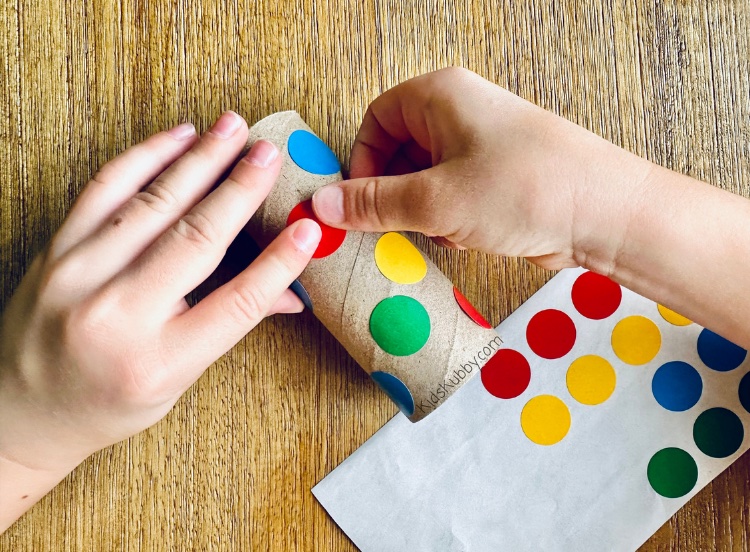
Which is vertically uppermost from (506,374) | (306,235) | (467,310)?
(306,235)

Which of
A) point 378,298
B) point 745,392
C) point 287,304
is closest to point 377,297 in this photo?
point 378,298

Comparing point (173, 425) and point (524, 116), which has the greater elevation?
point (524, 116)

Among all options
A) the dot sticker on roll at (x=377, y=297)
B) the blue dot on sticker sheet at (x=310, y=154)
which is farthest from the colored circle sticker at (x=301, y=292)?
the blue dot on sticker sheet at (x=310, y=154)

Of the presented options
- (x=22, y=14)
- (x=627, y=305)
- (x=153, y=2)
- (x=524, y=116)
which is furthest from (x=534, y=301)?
(x=22, y=14)

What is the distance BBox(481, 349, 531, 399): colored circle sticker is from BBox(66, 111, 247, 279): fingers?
0.34 meters

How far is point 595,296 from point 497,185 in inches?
8.7

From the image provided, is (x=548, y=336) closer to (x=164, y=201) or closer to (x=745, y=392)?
(x=745, y=392)

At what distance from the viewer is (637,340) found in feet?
2.18

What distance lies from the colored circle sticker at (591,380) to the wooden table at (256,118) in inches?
4.0

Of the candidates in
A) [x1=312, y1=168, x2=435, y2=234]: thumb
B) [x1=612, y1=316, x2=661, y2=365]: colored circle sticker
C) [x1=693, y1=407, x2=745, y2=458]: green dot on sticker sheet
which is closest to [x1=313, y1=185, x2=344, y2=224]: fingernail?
[x1=312, y1=168, x2=435, y2=234]: thumb

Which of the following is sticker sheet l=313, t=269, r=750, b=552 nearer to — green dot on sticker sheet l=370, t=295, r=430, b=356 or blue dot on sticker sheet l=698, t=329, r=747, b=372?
blue dot on sticker sheet l=698, t=329, r=747, b=372

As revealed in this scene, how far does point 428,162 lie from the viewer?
0.65m

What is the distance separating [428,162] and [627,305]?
265mm

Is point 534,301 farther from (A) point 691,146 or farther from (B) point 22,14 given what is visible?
(B) point 22,14
